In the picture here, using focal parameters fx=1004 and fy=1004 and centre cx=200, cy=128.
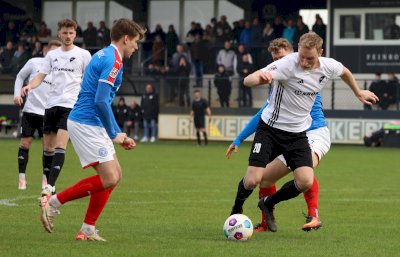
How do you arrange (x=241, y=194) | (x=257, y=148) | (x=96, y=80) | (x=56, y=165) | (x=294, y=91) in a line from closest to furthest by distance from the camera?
(x=96, y=80)
(x=294, y=91)
(x=257, y=148)
(x=241, y=194)
(x=56, y=165)

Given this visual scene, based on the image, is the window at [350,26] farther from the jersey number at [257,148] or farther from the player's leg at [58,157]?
the jersey number at [257,148]

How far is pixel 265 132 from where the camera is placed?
33.5 ft

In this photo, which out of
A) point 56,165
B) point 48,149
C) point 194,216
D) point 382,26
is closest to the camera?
point 194,216

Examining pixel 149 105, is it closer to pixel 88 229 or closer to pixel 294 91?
pixel 294 91

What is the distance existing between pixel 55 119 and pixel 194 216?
273cm

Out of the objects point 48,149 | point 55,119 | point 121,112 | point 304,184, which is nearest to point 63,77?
point 55,119

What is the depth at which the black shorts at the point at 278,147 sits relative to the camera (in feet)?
33.2

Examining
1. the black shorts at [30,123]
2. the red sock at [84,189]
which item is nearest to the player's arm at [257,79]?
the red sock at [84,189]

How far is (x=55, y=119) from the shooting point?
13.6 meters

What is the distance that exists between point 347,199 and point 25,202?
4.66 m

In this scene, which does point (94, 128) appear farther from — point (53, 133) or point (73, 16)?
point (73, 16)

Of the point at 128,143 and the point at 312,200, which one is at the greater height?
the point at 128,143

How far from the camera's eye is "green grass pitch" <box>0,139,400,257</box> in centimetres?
913

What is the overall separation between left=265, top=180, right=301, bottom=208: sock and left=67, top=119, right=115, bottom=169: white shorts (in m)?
1.98
